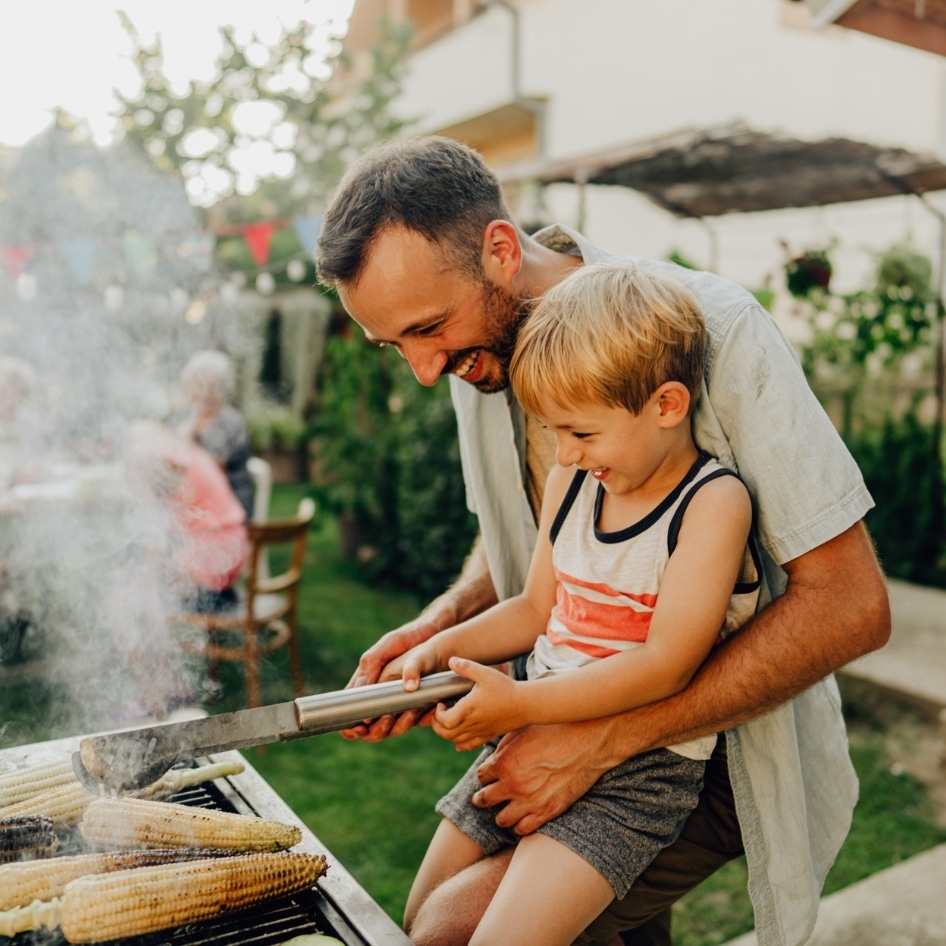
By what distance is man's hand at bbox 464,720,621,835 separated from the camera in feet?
A: 5.85

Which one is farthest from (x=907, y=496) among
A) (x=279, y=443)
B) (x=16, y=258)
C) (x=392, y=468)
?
(x=279, y=443)

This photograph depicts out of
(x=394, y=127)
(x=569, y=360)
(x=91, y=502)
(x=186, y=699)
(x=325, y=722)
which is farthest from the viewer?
(x=394, y=127)

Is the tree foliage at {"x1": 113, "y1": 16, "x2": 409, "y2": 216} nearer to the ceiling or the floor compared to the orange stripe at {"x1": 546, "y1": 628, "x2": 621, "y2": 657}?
nearer to the ceiling

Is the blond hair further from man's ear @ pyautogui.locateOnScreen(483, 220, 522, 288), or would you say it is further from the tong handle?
the tong handle

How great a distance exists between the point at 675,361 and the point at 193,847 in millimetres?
1317

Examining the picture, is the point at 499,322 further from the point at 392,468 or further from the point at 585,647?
the point at 392,468

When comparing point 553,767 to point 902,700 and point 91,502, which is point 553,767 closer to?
point 902,700

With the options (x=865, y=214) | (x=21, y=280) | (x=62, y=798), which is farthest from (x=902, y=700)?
(x=21, y=280)

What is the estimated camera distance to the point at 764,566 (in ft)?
6.52

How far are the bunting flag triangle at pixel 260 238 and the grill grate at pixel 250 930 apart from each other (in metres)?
7.96

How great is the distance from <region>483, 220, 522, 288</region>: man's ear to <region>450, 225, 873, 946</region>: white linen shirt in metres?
0.18

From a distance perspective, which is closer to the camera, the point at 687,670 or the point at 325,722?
the point at 325,722

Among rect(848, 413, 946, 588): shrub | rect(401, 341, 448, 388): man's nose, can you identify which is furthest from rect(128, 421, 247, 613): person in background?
rect(848, 413, 946, 588): shrub

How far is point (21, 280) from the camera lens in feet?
27.6
